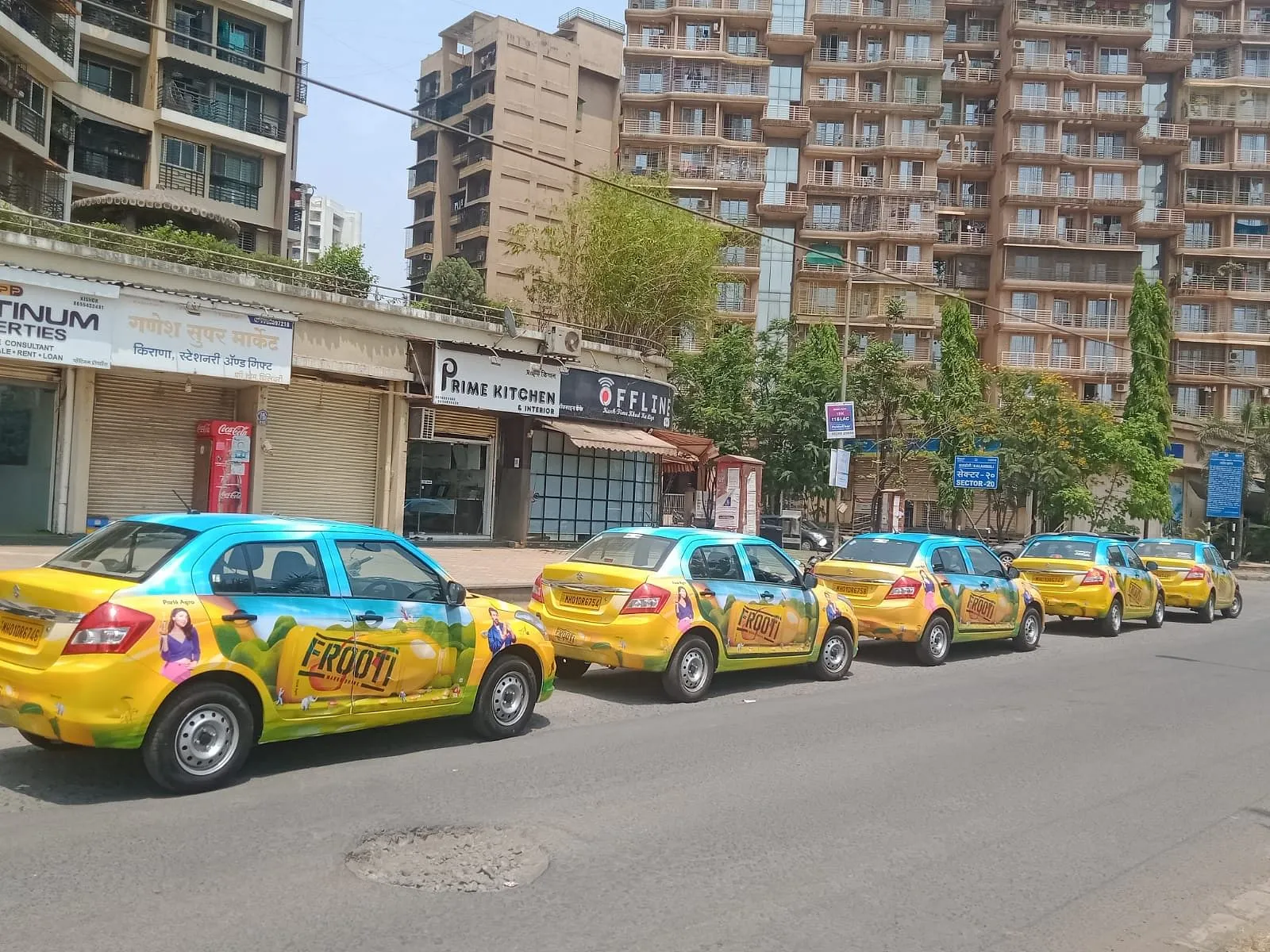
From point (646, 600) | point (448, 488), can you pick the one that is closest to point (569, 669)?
point (646, 600)

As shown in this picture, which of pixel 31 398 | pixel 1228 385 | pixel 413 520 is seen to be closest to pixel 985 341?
pixel 1228 385

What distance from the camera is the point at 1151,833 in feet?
20.9

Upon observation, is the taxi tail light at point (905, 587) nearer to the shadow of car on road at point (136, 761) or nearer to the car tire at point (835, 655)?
the car tire at point (835, 655)

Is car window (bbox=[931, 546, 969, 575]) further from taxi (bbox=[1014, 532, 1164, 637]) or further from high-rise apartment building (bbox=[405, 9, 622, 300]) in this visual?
high-rise apartment building (bbox=[405, 9, 622, 300])

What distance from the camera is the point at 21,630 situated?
6078mm

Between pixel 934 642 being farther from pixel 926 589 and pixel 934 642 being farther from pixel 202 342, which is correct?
pixel 202 342

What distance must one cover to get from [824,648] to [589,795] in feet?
18.0

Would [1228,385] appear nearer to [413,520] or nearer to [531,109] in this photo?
[531,109]

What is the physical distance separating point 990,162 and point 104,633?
6881 centimetres

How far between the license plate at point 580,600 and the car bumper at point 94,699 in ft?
14.7

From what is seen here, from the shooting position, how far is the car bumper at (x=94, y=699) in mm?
5723

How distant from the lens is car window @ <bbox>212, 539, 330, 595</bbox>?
20.8 feet

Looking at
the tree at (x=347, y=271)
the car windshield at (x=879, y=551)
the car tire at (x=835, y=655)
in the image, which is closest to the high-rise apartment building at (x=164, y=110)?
the tree at (x=347, y=271)

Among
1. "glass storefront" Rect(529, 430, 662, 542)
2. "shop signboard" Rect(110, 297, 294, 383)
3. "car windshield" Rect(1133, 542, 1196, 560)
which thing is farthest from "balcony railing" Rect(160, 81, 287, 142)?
"car windshield" Rect(1133, 542, 1196, 560)
